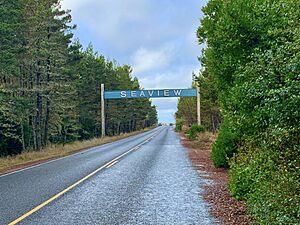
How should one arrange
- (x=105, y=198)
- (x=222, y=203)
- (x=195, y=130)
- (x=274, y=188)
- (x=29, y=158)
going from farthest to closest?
1. (x=195, y=130)
2. (x=29, y=158)
3. (x=105, y=198)
4. (x=222, y=203)
5. (x=274, y=188)

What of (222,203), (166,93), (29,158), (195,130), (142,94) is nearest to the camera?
(222,203)

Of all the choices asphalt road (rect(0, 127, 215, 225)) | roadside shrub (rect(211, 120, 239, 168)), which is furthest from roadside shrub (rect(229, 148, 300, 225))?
roadside shrub (rect(211, 120, 239, 168))

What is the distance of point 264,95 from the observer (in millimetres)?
6137

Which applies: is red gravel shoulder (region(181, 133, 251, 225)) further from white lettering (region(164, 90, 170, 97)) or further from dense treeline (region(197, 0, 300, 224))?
white lettering (region(164, 90, 170, 97))

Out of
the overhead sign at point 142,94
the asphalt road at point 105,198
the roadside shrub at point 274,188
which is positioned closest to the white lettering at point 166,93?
the overhead sign at point 142,94

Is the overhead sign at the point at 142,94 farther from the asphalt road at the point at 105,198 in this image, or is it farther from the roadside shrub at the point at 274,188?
the roadside shrub at the point at 274,188

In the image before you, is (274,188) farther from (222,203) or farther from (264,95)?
(222,203)

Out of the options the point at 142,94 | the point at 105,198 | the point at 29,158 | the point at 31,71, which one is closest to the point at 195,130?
the point at 142,94

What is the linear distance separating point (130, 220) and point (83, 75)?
160ft

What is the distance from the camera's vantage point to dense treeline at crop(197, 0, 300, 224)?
5.56 m

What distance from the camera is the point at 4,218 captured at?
729 cm

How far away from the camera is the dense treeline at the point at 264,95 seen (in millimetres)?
5562

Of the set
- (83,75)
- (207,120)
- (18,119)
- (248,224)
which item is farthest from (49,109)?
(248,224)

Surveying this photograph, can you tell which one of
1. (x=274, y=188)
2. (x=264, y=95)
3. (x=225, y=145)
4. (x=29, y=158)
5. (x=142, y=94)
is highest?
(x=142, y=94)
